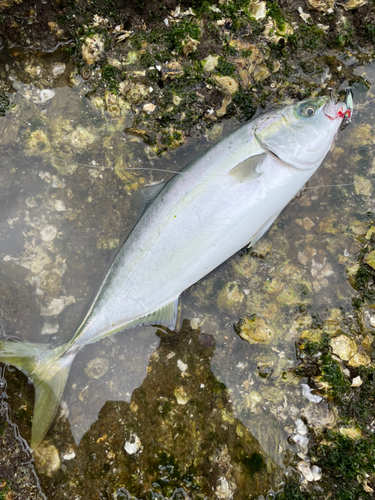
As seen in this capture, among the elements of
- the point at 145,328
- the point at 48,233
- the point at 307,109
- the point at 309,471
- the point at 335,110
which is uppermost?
the point at 48,233

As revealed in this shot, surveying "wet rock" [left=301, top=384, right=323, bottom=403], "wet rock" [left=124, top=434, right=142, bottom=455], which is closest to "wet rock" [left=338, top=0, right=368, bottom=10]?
"wet rock" [left=301, top=384, right=323, bottom=403]

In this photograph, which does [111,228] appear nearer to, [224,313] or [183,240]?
[183,240]

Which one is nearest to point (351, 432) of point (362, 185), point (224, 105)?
point (362, 185)

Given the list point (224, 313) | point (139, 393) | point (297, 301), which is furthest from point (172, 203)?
point (139, 393)

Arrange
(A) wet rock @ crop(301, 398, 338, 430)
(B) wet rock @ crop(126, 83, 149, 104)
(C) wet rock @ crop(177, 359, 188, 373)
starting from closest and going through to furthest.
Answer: (A) wet rock @ crop(301, 398, 338, 430), (B) wet rock @ crop(126, 83, 149, 104), (C) wet rock @ crop(177, 359, 188, 373)

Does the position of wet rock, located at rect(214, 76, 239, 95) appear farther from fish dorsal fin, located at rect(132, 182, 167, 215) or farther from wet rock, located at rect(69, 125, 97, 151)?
wet rock, located at rect(69, 125, 97, 151)

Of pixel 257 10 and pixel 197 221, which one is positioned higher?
pixel 257 10

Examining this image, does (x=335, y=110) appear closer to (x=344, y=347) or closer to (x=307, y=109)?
(x=307, y=109)
